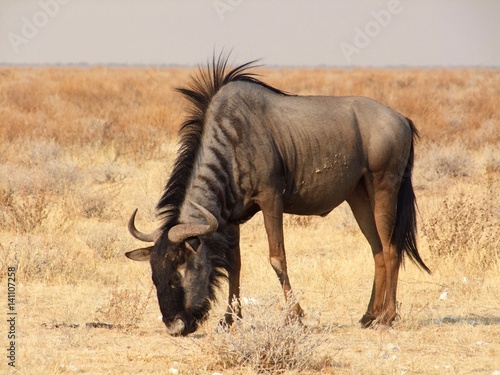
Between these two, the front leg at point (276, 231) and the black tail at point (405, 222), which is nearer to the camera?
the front leg at point (276, 231)

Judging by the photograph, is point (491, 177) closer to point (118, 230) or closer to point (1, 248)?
point (118, 230)

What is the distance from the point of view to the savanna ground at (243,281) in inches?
209

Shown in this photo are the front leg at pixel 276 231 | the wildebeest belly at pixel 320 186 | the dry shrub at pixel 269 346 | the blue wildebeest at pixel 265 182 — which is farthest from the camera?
the wildebeest belly at pixel 320 186

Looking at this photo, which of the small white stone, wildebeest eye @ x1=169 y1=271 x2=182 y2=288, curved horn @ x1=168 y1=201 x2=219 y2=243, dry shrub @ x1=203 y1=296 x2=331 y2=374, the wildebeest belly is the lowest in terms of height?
the small white stone

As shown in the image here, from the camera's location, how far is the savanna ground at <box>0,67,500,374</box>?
5.30m

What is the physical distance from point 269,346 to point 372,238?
2.40 m

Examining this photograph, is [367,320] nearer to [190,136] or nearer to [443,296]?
[443,296]

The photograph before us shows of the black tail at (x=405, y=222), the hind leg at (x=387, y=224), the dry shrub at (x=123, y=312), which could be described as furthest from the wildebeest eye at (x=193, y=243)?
the black tail at (x=405, y=222)

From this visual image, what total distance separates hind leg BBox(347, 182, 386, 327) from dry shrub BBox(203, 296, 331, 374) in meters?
1.83

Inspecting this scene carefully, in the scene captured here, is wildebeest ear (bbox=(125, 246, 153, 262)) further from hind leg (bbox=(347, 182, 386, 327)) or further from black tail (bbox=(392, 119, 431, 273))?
black tail (bbox=(392, 119, 431, 273))

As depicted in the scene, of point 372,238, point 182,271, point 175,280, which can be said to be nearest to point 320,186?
point 372,238

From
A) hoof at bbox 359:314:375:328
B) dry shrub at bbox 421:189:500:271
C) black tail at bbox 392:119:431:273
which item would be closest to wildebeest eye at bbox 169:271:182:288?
hoof at bbox 359:314:375:328

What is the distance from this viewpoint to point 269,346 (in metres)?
5.20

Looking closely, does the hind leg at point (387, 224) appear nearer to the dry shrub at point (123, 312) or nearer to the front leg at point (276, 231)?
the front leg at point (276, 231)
